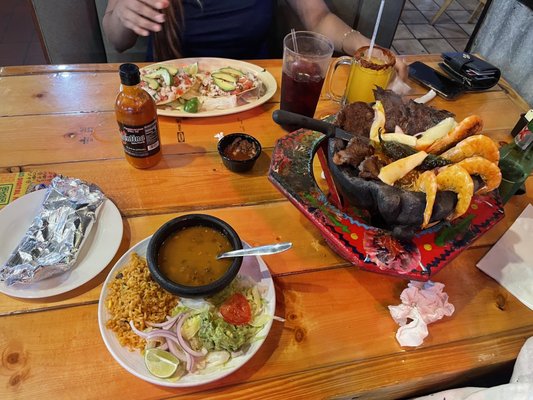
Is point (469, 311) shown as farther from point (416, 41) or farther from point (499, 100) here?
point (416, 41)

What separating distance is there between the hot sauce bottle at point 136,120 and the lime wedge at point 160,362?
0.64m

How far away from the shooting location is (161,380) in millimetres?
830

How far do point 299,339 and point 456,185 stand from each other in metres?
0.52

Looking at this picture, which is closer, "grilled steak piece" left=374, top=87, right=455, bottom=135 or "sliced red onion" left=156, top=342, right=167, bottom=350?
"sliced red onion" left=156, top=342, right=167, bottom=350

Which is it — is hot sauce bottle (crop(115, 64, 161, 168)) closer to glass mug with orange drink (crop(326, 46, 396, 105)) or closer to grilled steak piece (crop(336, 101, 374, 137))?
grilled steak piece (crop(336, 101, 374, 137))

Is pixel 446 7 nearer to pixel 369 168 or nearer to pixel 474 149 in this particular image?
pixel 474 149

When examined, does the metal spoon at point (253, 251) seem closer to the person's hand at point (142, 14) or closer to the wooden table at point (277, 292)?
the wooden table at point (277, 292)

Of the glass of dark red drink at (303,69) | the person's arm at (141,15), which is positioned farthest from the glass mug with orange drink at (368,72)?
the person's arm at (141,15)

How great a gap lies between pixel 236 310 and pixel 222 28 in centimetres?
160

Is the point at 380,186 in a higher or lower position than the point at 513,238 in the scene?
higher

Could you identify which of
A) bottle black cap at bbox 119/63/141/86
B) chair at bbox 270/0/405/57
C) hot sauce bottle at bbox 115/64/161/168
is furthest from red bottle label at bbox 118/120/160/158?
chair at bbox 270/0/405/57

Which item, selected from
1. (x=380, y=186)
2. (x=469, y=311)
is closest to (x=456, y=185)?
(x=380, y=186)

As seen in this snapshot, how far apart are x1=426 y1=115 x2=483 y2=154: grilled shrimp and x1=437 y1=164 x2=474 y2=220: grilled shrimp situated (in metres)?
0.13

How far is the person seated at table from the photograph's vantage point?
1899 mm
